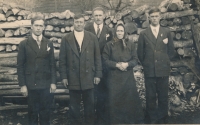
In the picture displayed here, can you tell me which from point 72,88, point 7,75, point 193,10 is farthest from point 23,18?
point 193,10

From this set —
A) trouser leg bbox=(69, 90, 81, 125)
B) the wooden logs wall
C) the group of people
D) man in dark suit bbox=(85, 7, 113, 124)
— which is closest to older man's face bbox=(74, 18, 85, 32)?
the group of people

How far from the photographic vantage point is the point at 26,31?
5.21 m

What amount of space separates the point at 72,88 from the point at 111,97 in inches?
25.7

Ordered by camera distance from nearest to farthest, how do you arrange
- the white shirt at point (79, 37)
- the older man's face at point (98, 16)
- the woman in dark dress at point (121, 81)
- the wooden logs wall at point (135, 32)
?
the white shirt at point (79, 37)
the woman in dark dress at point (121, 81)
the older man's face at point (98, 16)
the wooden logs wall at point (135, 32)

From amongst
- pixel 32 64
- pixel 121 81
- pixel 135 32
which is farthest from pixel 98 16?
pixel 135 32

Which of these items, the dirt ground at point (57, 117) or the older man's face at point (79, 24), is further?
the dirt ground at point (57, 117)

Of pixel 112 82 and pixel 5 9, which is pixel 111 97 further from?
pixel 5 9

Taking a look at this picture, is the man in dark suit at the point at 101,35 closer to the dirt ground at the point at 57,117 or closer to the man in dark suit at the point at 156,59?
the man in dark suit at the point at 156,59

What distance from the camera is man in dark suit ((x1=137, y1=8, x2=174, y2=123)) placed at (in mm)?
3877

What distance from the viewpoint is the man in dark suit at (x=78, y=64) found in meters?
3.54

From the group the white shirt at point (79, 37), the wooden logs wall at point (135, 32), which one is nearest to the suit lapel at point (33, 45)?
the white shirt at point (79, 37)

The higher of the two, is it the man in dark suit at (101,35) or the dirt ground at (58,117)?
the man in dark suit at (101,35)

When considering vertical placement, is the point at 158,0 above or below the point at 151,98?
above

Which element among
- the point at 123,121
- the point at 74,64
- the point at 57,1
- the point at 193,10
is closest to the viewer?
the point at 74,64
